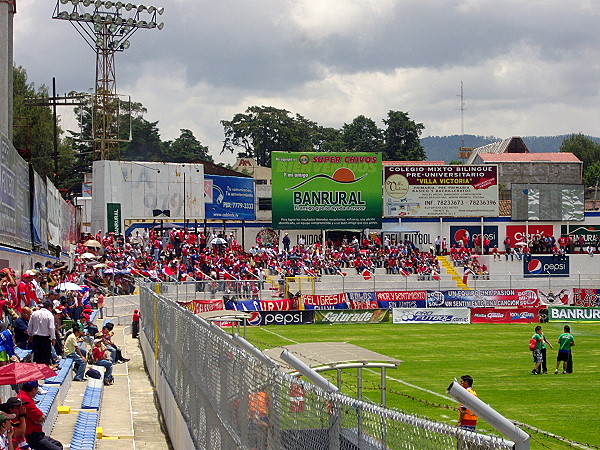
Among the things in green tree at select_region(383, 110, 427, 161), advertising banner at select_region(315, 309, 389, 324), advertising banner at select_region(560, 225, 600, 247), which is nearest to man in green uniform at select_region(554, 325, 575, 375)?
advertising banner at select_region(315, 309, 389, 324)

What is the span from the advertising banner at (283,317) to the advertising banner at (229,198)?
18845 mm

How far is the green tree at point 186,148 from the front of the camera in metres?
143

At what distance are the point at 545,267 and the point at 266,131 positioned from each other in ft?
259

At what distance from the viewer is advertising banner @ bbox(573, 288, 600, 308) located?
56.9m

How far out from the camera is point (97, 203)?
205 ft

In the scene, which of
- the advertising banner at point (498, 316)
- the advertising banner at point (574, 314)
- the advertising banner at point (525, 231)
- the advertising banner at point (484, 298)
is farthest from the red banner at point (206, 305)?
the advertising banner at point (525, 231)

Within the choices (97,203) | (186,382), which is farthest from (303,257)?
(186,382)

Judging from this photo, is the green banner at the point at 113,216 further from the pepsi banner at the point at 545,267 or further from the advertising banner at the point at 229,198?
the pepsi banner at the point at 545,267

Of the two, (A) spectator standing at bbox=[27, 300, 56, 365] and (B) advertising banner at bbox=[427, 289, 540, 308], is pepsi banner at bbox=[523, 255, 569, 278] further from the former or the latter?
(A) spectator standing at bbox=[27, 300, 56, 365]

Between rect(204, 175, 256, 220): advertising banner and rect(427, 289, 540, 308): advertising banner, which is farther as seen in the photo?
rect(204, 175, 256, 220): advertising banner

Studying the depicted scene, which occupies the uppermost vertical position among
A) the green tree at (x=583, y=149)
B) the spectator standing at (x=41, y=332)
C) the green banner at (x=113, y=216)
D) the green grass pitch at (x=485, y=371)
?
the green tree at (x=583, y=149)

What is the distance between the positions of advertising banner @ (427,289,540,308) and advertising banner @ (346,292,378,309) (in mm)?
3537

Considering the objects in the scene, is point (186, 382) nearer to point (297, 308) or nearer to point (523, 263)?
point (297, 308)

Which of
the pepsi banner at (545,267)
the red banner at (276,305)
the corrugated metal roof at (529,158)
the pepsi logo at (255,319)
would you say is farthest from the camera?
the corrugated metal roof at (529,158)
